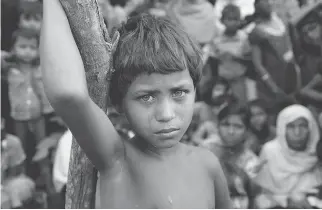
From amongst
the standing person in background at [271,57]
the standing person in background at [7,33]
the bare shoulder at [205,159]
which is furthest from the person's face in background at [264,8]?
the bare shoulder at [205,159]

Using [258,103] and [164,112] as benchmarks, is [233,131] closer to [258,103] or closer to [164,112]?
[258,103]

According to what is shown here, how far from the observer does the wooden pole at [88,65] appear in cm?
127

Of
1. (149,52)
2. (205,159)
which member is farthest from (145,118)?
(205,159)

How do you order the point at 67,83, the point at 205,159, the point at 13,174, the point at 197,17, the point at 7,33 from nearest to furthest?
the point at 67,83 → the point at 205,159 → the point at 13,174 → the point at 7,33 → the point at 197,17

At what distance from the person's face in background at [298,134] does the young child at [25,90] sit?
1852 millimetres

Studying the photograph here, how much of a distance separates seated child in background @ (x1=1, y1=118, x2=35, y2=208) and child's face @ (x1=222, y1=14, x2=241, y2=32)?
71.1 inches

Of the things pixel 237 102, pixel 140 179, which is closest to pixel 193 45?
pixel 140 179

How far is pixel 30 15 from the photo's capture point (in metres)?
3.98

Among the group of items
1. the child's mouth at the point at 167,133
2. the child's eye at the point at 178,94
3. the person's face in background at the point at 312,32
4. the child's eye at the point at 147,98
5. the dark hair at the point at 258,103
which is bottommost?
the dark hair at the point at 258,103

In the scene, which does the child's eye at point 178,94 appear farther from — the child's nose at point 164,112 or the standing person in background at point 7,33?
the standing person in background at point 7,33

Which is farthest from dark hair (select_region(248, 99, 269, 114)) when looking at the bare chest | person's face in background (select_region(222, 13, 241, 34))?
the bare chest

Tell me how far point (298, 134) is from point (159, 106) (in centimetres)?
284

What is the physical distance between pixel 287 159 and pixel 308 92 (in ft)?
1.76

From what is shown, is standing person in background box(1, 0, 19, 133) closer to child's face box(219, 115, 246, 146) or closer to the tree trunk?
child's face box(219, 115, 246, 146)
